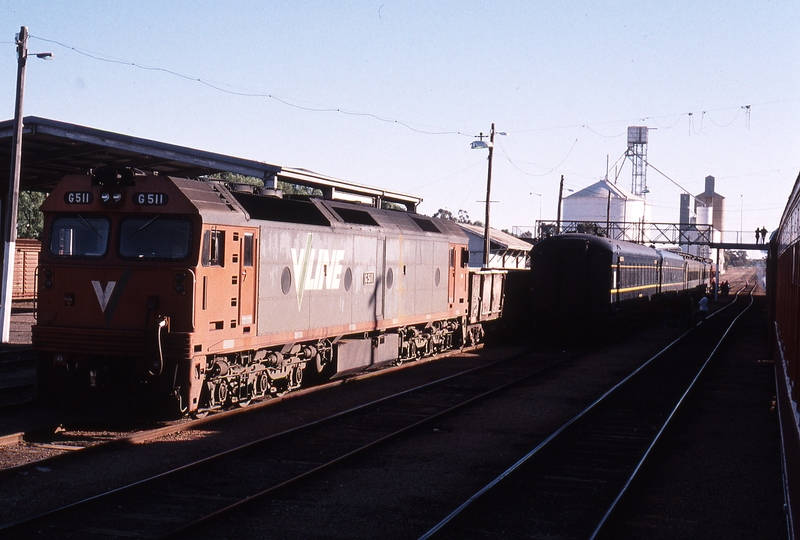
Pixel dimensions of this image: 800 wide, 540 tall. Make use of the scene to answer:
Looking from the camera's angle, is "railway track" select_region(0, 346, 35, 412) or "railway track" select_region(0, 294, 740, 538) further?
"railway track" select_region(0, 346, 35, 412)

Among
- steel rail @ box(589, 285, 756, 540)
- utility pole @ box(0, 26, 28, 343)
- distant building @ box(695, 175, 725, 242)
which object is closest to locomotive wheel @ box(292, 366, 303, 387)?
steel rail @ box(589, 285, 756, 540)

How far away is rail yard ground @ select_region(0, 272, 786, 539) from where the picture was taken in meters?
8.16

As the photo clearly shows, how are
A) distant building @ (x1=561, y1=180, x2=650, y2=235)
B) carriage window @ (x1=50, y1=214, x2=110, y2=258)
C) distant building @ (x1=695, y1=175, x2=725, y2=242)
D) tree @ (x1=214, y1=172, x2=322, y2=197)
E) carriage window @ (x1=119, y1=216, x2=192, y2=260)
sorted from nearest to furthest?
carriage window @ (x1=119, y1=216, x2=192, y2=260) < carriage window @ (x1=50, y1=214, x2=110, y2=258) < tree @ (x1=214, y1=172, x2=322, y2=197) < distant building @ (x1=561, y1=180, x2=650, y2=235) < distant building @ (x1=695, y1=175, x2=725, y2=242)

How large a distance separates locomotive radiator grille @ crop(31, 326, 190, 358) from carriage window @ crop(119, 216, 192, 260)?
117 cm

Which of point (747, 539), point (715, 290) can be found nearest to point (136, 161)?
point (747, 539)

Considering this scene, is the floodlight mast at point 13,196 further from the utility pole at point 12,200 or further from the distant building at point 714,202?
the distant building at point 714,202

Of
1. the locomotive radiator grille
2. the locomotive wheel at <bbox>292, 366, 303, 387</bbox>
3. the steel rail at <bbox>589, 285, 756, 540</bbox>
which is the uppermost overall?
the locomotive radiator grille

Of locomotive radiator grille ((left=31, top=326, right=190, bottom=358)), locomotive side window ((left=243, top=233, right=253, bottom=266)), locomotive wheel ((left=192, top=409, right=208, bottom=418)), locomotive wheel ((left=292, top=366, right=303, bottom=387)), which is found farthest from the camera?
locomotive wheel ((left=292, top=366, right=303, bottom=387))

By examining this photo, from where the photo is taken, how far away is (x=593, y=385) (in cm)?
1817

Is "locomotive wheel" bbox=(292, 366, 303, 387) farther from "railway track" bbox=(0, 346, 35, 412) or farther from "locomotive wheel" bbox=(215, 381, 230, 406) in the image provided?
"railway track" bbox=(0, 346, 35, 412)

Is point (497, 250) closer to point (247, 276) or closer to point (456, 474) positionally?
point (247, 276)

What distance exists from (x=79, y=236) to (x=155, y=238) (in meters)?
1.27

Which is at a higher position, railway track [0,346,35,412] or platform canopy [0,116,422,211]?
platform canopy [0,116,422,211]

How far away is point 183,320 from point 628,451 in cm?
668
